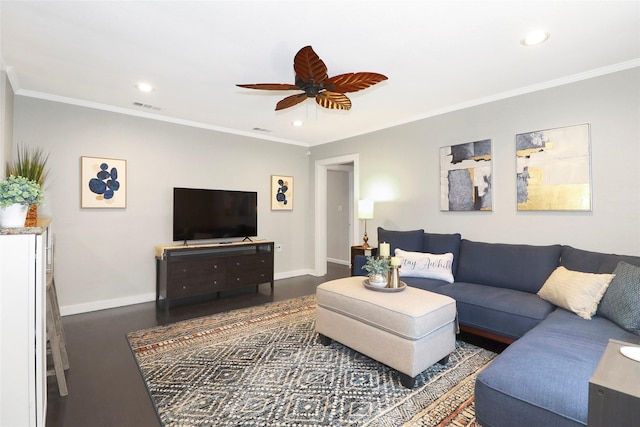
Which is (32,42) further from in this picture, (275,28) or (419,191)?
(419,191)

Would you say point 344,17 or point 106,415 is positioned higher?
point 344,17

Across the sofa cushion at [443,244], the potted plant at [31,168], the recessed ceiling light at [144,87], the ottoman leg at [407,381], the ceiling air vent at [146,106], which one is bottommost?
the ottoman leg at [407,381]

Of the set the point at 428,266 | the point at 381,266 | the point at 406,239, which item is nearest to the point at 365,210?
the point at 406,239

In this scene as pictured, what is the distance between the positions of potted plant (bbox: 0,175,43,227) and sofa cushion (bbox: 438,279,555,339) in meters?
3.16

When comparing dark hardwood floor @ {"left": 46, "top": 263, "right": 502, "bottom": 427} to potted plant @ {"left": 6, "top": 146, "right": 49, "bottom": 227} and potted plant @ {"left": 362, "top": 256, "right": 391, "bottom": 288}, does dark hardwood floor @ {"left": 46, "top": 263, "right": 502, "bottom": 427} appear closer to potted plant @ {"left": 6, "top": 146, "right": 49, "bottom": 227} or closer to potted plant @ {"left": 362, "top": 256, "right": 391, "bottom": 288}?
potted plant @ {"left": 362, "top": 256, "right": 391, "bottom": 288}

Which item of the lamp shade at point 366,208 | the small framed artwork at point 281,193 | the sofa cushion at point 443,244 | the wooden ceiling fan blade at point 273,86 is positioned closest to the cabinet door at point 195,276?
the small framed artwork at point 281,193

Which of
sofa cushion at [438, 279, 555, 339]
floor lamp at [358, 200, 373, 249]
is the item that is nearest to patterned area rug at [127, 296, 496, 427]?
sofa cushion at [438, 279, 555, 339]

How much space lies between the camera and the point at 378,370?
93.7 inches

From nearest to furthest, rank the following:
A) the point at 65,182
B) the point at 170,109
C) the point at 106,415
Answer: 1. the point at 106,415
2. the point at 65,182
3. the point at 170,109

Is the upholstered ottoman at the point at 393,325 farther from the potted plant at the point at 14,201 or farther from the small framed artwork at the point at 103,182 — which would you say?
the small framed artwork at the point at 103,182

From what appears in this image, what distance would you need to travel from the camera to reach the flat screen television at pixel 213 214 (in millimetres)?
4188

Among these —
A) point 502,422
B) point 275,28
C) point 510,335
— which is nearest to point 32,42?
point 275,28

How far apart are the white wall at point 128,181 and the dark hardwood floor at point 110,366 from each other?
0.39 m

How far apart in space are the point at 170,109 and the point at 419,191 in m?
3.47
